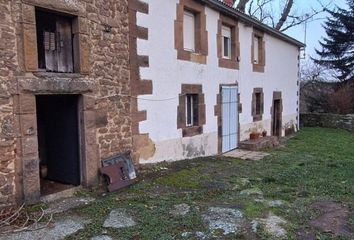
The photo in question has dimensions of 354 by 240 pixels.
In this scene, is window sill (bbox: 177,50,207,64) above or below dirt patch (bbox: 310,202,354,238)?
above

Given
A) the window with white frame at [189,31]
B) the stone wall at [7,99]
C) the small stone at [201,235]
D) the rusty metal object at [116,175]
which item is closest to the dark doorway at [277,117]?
the window with white frame at [189,31]

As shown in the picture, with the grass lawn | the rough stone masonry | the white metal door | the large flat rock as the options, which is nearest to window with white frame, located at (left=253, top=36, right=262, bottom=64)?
the white metal door

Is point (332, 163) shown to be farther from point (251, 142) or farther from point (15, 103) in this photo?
point (15, 103)

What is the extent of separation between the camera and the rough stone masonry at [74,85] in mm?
5039

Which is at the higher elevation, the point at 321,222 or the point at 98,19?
the point at 98,19

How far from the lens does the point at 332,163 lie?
9375 mm

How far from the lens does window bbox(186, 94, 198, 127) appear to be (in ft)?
31.8

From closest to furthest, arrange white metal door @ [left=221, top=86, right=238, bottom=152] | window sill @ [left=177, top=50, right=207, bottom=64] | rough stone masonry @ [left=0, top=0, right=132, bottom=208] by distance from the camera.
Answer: rough stone masonry @ [left=0, top=0, right=132, bottom=208], window sill @ [left=177, top=50, right=207, bottom=64], white metal door @ [left=221, top=86, right=238, bottom=152]

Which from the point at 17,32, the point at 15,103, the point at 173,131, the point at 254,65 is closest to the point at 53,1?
the point at 17,32

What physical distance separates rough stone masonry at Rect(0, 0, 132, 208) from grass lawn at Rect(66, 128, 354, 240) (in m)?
0.95

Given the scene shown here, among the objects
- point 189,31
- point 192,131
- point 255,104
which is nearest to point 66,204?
point 192,131

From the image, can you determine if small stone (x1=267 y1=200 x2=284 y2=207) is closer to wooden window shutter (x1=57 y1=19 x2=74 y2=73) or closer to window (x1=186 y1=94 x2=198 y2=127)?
wooden window shutter (x1=57 y1=19 x2=74 y2=73)

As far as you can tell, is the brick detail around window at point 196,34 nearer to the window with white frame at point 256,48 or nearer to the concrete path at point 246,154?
the concrete path at point 246,154

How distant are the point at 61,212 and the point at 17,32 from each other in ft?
8.62
